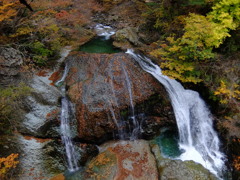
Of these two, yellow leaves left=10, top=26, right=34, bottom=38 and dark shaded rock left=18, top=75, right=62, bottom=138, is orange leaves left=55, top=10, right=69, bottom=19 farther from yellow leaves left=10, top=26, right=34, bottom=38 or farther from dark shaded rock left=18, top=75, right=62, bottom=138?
dark shaded rock left=18, top=75, right=62, bottom=138

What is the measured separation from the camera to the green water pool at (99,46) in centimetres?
1170

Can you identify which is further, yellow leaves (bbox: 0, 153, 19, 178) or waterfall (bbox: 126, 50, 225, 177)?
waterfall (bbox: 126, 50, 225, 177)

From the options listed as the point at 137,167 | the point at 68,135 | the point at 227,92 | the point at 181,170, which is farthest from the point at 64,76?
the point at 227,92

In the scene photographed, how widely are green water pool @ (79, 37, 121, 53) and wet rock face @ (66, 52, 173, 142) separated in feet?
6.77

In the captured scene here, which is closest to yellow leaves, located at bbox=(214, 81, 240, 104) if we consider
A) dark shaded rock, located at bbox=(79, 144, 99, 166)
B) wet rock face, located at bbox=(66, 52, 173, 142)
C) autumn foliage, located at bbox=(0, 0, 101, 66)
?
wet rock face, located at bbox=(66, 52, 173, 142)

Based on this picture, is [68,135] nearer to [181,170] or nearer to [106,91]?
[106,91]

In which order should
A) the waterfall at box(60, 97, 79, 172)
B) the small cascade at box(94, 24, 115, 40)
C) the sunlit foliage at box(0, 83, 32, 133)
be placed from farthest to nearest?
the small cascade at box(94, 24, 115, 40)
the waterfall at box(60, 97, 79, 172)
the sunlit foliage at box(0, 83, 32, 133)

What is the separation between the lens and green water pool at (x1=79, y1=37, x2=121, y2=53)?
1170 cm

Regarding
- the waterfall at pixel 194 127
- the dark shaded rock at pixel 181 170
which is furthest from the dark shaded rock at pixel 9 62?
the dark shaded rock at pixel 181 170

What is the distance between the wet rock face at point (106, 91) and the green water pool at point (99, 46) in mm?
Result: 2064

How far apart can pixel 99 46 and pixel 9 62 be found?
5968 millimetres

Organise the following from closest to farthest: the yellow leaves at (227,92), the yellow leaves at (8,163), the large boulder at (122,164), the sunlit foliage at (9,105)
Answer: the yellow leaves at (8,163) → the sunlit foliage at (9,105) → the large boulder at (122,164) → the yellow leaves at (227,92)

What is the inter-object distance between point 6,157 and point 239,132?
9.58 metres

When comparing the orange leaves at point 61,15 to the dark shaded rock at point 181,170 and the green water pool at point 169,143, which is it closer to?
the green water pool at point 169,143
